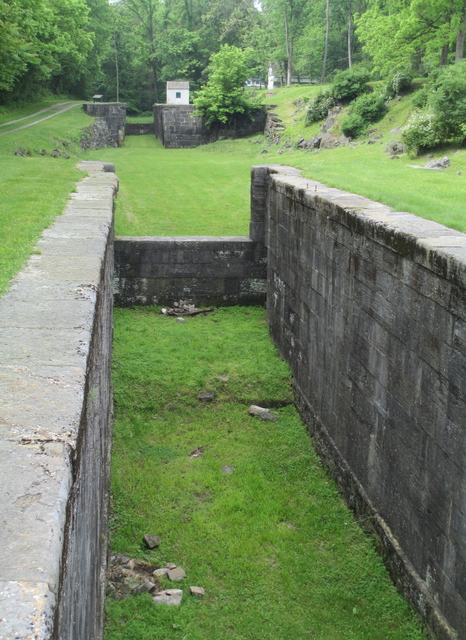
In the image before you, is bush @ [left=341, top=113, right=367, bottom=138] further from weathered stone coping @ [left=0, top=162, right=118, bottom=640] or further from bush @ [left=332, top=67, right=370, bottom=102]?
weathered stone coping @ [left=0, top=162, right=118, bottom=640]

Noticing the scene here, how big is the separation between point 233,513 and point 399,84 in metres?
24.0

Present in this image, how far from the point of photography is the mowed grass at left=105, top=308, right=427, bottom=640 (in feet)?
16.5

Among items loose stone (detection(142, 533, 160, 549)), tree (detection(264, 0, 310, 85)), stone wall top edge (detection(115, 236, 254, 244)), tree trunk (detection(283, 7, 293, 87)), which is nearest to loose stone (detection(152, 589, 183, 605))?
loose stone (detection(142, 533, 160, 549))

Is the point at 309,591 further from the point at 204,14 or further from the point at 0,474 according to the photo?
the point at 204,14

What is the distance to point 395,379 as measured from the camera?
5262 mm

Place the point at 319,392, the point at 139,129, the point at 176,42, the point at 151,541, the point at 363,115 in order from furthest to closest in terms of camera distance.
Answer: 1. the point at 176,42
2. the point at 139,129
3. the point at 363,115
4. the point at 319,392
5. the point at 151,541

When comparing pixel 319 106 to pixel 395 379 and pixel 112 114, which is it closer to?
pixel 112 114

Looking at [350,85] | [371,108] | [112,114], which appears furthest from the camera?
[112,114]

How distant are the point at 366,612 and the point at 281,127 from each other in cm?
3035

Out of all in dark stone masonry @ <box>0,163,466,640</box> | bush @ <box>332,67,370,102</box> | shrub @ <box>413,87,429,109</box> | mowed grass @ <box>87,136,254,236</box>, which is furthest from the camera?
bush @ <box>332,67,370,102</box>

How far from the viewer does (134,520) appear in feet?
20.2

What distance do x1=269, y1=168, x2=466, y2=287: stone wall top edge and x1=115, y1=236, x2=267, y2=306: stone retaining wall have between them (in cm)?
431

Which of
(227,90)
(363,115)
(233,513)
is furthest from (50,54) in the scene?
(233,513)

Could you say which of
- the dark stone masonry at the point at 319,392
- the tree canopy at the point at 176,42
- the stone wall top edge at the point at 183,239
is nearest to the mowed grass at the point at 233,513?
the dark stone masonry at the point at 319,392
